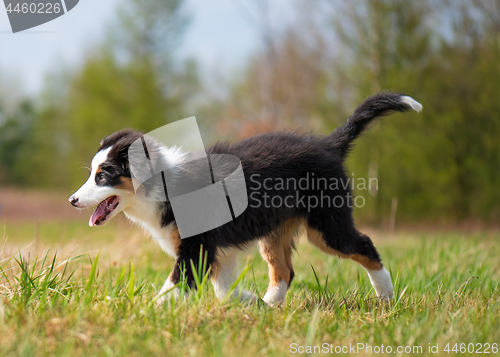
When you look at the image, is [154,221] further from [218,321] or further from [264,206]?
[218,321]

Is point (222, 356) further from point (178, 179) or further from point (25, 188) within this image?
point (25, 188)

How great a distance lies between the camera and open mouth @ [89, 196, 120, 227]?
324 centimetres

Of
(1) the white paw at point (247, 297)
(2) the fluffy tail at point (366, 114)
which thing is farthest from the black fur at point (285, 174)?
(1) the white paw at point (247, 297)

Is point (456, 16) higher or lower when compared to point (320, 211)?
higher

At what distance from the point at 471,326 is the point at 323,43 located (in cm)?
1121

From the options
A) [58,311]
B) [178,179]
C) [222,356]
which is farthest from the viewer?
[178,179]

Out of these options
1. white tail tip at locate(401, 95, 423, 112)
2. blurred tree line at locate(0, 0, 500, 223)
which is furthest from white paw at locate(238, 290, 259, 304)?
blurred tree line at locate(0, 0, 500, 223)

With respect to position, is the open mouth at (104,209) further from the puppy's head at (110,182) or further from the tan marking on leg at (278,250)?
the tan marking on leg at (278,250)

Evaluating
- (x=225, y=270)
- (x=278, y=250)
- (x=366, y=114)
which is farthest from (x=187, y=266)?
(x=366, y=114)

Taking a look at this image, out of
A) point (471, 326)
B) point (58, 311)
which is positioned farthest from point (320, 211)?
point (58, 311)

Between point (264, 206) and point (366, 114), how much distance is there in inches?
52.5

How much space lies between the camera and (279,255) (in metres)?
3.98

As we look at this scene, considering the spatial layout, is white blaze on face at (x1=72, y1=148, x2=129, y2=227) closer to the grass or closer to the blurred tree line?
the grass

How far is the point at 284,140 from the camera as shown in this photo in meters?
3.74
